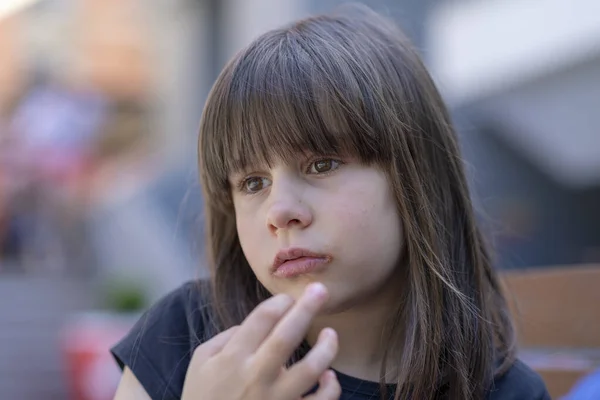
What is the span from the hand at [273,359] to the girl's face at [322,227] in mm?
143

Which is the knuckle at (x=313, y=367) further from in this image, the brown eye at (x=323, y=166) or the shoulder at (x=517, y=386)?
the shoulder at (x=517, y=386)

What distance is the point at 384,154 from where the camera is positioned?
110 centimetres

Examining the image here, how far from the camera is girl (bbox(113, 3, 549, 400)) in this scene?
3.32 ft

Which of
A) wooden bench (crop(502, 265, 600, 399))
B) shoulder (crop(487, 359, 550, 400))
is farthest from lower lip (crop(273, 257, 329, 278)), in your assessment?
wooden bench (crop(502, 265, 600, 399))

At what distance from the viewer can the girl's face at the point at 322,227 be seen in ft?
3.30

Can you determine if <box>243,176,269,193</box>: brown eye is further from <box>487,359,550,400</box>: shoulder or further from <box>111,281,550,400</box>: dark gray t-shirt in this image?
<box>487,359,550,400</box>: shoulder

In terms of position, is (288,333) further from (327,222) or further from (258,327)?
(327,222)

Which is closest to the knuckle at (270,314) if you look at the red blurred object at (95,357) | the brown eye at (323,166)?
the brown eye at (323,166)

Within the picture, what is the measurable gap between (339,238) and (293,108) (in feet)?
0.69

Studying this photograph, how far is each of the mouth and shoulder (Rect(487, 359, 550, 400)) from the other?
428 millimetres

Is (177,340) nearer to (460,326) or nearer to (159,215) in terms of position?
(460,326)

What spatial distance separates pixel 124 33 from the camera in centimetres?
983

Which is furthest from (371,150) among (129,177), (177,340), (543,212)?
(129,177)

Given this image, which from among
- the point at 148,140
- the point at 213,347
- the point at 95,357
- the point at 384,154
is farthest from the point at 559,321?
the point at 148,140
